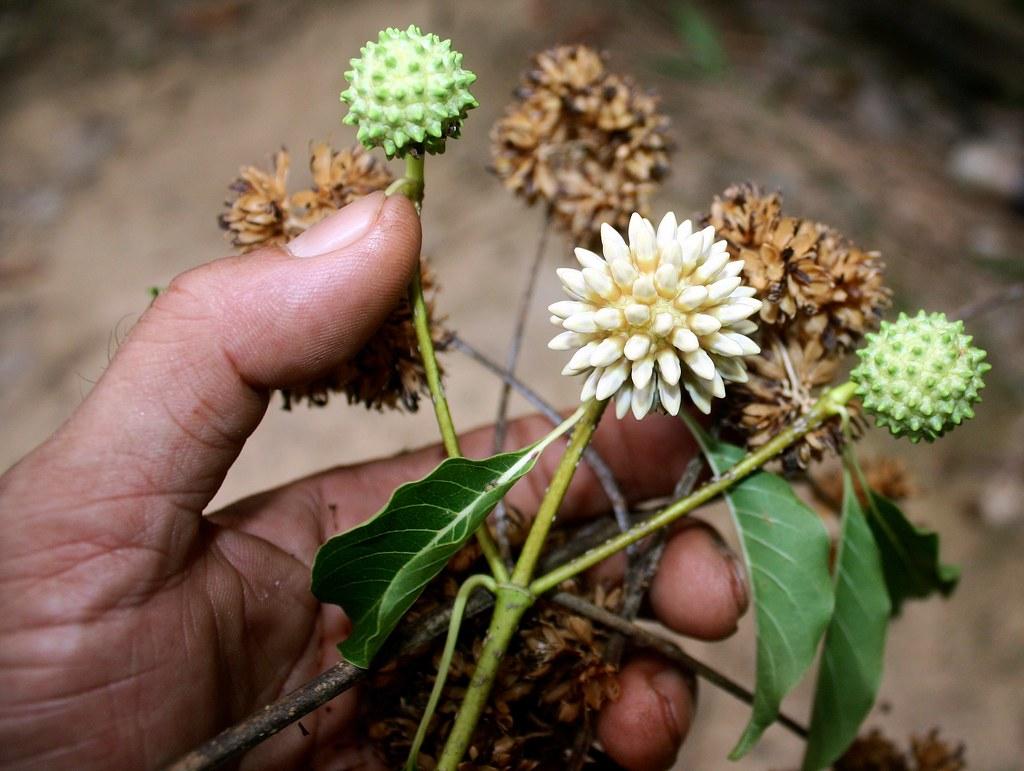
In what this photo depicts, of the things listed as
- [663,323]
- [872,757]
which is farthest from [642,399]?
[872,757]

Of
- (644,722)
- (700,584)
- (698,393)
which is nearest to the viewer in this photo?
(698,393)

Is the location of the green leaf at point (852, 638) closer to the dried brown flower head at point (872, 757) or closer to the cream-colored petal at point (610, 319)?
the dried brown flower head at point (872, 757)

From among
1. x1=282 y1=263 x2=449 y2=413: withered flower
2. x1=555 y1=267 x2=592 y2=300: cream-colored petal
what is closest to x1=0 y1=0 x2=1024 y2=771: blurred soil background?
x1=282 y1=263 x2=449 y2=413: withered flower

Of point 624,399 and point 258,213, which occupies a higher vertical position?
point 258,213

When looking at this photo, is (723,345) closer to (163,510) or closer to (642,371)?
(642,371)

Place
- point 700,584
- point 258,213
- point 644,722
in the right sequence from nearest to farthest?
point 258,213
point 644,722
point 700,584

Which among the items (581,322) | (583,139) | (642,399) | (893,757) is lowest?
(893,757)
